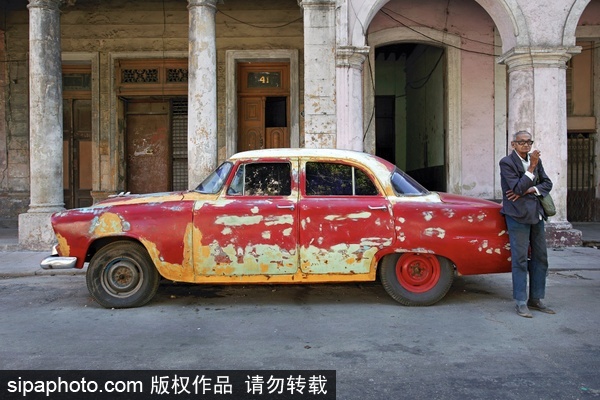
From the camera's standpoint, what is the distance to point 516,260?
5172 millimetres

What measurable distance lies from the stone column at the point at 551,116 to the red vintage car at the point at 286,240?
16.0 feet

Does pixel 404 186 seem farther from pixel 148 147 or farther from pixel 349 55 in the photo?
pixel 148 147

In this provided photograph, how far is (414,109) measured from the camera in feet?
52.4

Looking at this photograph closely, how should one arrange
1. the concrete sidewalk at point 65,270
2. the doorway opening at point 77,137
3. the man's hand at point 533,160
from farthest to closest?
the doorway opening at point 77,137 < the concrete sidewalk at point 65,270 < the man's hand at point 533,160

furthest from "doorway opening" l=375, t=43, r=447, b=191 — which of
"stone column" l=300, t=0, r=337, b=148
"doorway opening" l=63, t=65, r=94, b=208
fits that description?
"doorway opening" l=63, t=65, r=94, b=208

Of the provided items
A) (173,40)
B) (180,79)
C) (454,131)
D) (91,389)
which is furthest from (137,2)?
(91,389)

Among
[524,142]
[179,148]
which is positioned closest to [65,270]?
[179,148]

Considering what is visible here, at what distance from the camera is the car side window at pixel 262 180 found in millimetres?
5586

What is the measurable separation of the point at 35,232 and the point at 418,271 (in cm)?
735

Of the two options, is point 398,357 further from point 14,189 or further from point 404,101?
point 404,101

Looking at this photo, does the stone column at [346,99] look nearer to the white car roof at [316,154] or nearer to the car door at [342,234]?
the white car roof at [316,154]

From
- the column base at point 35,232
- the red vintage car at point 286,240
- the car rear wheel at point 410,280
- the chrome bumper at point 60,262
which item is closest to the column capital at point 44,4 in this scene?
the column base at point 35,232

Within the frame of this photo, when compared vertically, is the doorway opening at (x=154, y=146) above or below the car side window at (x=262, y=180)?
above

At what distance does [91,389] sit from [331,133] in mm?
6780
